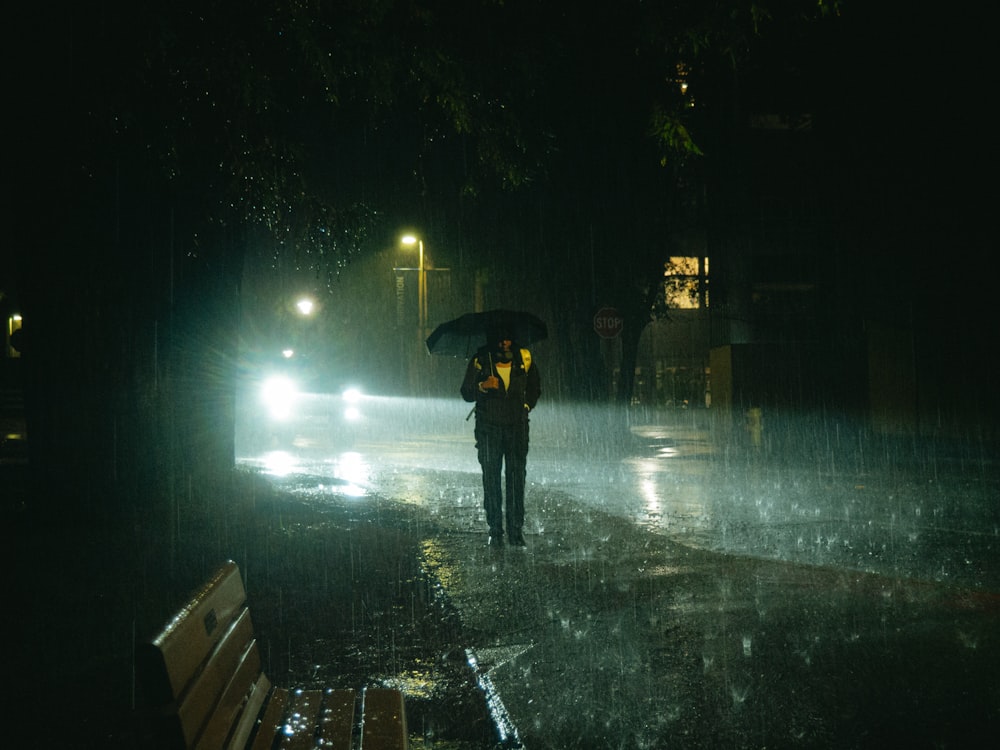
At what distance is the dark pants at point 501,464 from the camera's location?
8.49 meters

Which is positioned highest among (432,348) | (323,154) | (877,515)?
(323,154)

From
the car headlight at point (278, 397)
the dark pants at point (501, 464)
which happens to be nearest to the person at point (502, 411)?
the dark pants at point (501, 464)

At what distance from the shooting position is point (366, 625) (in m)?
5.86

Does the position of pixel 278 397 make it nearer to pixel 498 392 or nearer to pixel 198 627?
pixel 498 392

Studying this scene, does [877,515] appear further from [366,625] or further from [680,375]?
[680,375]

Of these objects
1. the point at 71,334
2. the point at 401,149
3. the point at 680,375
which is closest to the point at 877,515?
the point at 401,149

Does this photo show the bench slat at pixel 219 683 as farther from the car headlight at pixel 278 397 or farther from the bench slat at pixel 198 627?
the car headlight at pixel 278 397

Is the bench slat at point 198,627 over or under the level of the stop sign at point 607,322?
under

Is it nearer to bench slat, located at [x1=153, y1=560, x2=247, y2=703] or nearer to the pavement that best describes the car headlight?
the pavement

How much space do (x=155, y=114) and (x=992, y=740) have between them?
662 cm

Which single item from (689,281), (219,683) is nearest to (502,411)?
(219,683)

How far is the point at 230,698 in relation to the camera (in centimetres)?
262

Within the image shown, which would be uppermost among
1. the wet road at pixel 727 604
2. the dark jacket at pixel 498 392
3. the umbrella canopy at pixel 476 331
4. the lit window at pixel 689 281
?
the lit window at pixel 689 281

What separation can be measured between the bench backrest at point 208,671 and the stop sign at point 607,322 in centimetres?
1662
